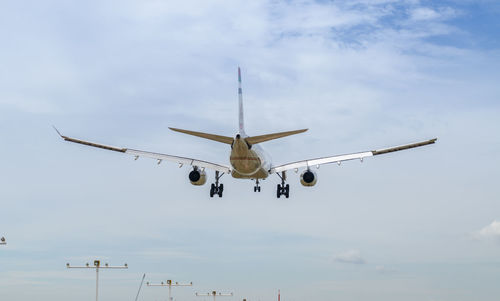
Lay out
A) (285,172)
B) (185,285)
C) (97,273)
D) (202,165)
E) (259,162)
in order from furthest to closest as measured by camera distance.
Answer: (185,285) → (97,273) → (285,172) → (202,165) → (259,162)

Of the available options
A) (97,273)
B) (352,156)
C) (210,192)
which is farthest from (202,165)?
(97,273)

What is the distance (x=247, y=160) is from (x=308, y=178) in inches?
412

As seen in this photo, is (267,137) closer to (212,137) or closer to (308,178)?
(212,137)

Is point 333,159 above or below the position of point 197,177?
above

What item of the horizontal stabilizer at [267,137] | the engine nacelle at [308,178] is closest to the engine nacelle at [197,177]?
the engine nacelle at [308,178]

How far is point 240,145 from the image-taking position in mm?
55781

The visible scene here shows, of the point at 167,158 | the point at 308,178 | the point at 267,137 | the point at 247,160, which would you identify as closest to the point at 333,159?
the point at 308,178

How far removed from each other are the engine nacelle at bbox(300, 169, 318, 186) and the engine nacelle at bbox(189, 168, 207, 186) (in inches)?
393

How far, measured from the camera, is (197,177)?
65.2m

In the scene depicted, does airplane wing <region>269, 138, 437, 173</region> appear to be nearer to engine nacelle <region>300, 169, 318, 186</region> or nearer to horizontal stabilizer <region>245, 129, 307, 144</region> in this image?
engine nacelle <region>300, 169, 318, 186</region>

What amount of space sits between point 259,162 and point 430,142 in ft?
53.4

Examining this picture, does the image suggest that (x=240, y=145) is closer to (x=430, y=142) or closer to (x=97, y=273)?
(x=430, y=142)

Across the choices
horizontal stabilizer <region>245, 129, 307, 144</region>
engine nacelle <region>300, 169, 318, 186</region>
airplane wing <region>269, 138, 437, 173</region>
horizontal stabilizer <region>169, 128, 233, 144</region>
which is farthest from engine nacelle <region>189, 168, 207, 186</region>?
horizontal stabilizer <region>245, 129, 307, 144</region>

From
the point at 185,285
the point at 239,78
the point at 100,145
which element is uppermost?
the point at 239,78
